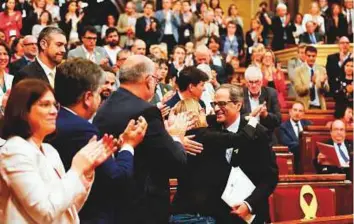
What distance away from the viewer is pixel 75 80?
272 centimetres

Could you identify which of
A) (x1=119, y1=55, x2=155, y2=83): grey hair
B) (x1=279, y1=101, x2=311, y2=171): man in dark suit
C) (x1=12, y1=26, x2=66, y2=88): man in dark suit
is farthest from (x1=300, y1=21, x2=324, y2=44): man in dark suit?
(x1=119, y1=55, x2=155, y2=83): grey hair

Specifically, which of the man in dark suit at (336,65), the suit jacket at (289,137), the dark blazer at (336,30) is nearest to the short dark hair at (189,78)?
the suit jacket at (289,137)

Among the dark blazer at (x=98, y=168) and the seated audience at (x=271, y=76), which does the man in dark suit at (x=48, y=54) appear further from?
the seated audience at (x=271, y=76)

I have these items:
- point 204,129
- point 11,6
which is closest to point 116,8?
point 11,6

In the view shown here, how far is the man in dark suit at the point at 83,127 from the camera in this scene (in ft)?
8.83

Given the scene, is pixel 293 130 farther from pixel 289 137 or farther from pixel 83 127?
pixel 83 127

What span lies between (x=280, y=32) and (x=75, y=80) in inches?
420

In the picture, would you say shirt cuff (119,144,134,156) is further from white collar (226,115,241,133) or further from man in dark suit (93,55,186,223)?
white collar (226,115,241,133)

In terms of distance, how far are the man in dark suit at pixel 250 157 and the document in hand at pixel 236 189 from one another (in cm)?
3

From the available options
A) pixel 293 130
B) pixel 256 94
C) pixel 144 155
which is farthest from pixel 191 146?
pixel 293 130

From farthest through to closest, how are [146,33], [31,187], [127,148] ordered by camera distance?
1. [146,33]
2. [127,148]
3. [31,187]

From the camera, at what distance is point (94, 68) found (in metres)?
2.76

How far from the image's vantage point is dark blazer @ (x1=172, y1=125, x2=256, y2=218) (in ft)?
11.8

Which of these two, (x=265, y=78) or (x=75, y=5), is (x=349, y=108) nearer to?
(x=265, y=78)
